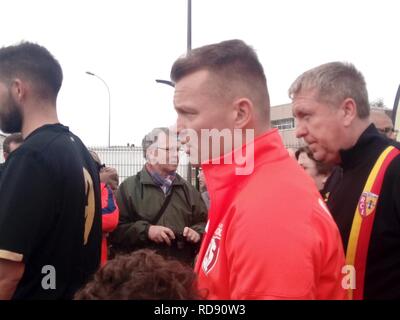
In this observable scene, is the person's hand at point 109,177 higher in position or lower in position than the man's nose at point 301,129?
higher

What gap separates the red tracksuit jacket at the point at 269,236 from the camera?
1.23 metres

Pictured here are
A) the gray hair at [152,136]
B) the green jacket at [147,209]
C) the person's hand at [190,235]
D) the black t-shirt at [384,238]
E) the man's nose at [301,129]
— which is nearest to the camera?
the black t-shirt at [384,238]

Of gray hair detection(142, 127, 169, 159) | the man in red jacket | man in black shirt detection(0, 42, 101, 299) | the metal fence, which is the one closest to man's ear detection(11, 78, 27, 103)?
man in black shirt detection(0, 42, 101, 299)

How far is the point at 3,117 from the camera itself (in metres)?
2.47

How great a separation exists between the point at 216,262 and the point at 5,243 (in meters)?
1.11

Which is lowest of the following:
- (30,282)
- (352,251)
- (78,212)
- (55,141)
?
(30,282)

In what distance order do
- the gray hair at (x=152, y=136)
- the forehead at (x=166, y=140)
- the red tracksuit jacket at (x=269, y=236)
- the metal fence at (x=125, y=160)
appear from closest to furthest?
1. the red tracksuit jacket at (x=269, y=236)
2. the forehead at (x=166, y=140)
3. the gray hair at (x=152, y=136)
4. the metal fence at (x=125, y=160)

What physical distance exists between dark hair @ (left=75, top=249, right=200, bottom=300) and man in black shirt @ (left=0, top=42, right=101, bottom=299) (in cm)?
83

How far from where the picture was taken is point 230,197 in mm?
1526

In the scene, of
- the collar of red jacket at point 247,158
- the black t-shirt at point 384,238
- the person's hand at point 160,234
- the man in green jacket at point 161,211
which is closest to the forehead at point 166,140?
the man in green jacket at point 161,211

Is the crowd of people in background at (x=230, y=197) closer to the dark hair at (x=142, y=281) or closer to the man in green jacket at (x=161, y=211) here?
the dark hair at (x=142, y=281)

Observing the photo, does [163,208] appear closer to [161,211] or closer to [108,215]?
[161,211]

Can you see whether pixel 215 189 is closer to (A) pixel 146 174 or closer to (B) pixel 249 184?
(B) pixel 249 184
